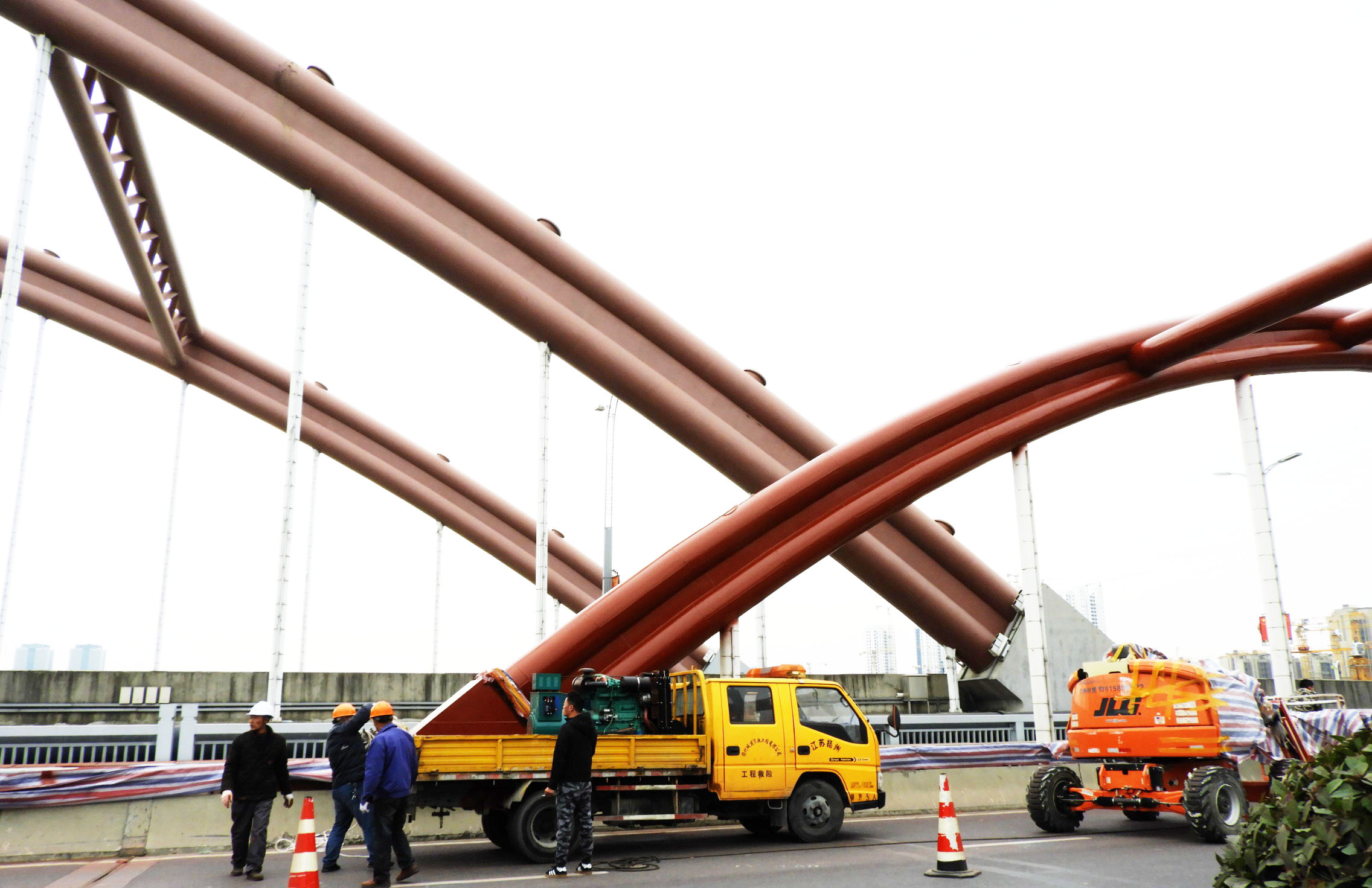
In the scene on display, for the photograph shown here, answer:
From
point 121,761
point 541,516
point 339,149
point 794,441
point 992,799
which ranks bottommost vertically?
point 992,799

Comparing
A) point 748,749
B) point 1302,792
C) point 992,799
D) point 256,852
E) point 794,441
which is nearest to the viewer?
point 1302,792

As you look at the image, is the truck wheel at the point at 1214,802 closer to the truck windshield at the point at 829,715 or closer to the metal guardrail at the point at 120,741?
the truck windshield at the point at 829,715

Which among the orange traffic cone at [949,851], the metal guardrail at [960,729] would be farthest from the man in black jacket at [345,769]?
the metal guardrail at [960,729]

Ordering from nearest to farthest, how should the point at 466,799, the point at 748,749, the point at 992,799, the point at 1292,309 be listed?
1. the point at 466,799
2. the point at 748,749
3. the point at 992,799
4. the point at 1292,309

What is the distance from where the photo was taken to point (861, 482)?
68.1 ft

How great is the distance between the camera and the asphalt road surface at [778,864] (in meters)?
9.77

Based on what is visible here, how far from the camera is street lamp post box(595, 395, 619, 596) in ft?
67.7

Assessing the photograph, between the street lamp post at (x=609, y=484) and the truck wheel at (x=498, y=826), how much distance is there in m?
7.14

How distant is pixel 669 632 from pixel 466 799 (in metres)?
7.48

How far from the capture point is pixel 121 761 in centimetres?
1343

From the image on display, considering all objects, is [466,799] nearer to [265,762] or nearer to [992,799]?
[265,762]

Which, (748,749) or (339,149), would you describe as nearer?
(748,749)

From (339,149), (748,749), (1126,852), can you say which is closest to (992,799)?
(1126,852)

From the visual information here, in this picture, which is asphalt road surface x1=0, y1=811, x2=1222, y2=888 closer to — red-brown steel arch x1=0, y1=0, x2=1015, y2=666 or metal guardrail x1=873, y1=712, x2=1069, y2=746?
metal guardrail x1=873, y1=712, x2=1069, y2=746
